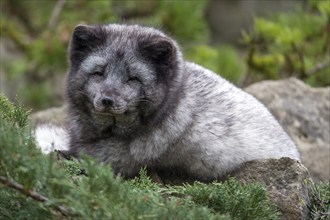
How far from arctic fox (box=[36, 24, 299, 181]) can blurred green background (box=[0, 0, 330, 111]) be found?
252 cm

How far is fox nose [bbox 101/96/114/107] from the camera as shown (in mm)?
5113

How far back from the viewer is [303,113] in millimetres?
7523

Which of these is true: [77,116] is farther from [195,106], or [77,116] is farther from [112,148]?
[195,106]

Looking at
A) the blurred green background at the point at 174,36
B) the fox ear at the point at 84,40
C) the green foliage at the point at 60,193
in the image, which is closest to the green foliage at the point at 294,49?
the blurred green background at the point at 174,36

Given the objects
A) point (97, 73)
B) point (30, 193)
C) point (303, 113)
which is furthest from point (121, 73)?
point (303, 113)

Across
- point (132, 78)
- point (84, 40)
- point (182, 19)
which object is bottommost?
point (132, 78)

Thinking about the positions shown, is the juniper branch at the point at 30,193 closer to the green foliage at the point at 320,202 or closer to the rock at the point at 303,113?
the green foliage at the point at 320,202

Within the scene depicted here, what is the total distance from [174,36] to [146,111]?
2.97m

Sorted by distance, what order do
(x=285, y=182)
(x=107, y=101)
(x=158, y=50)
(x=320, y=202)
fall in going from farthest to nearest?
(x=158, y=50) → (x=107, y=101) → (x=320, y=202) → (x=285, y=182)

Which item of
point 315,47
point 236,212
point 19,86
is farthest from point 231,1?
point 236,212

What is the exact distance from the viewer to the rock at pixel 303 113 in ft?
23.4

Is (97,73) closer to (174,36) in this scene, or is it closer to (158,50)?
(158,50)

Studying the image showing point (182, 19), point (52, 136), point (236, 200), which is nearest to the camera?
point (236, 200)

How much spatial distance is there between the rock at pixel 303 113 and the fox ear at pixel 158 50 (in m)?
2.20
